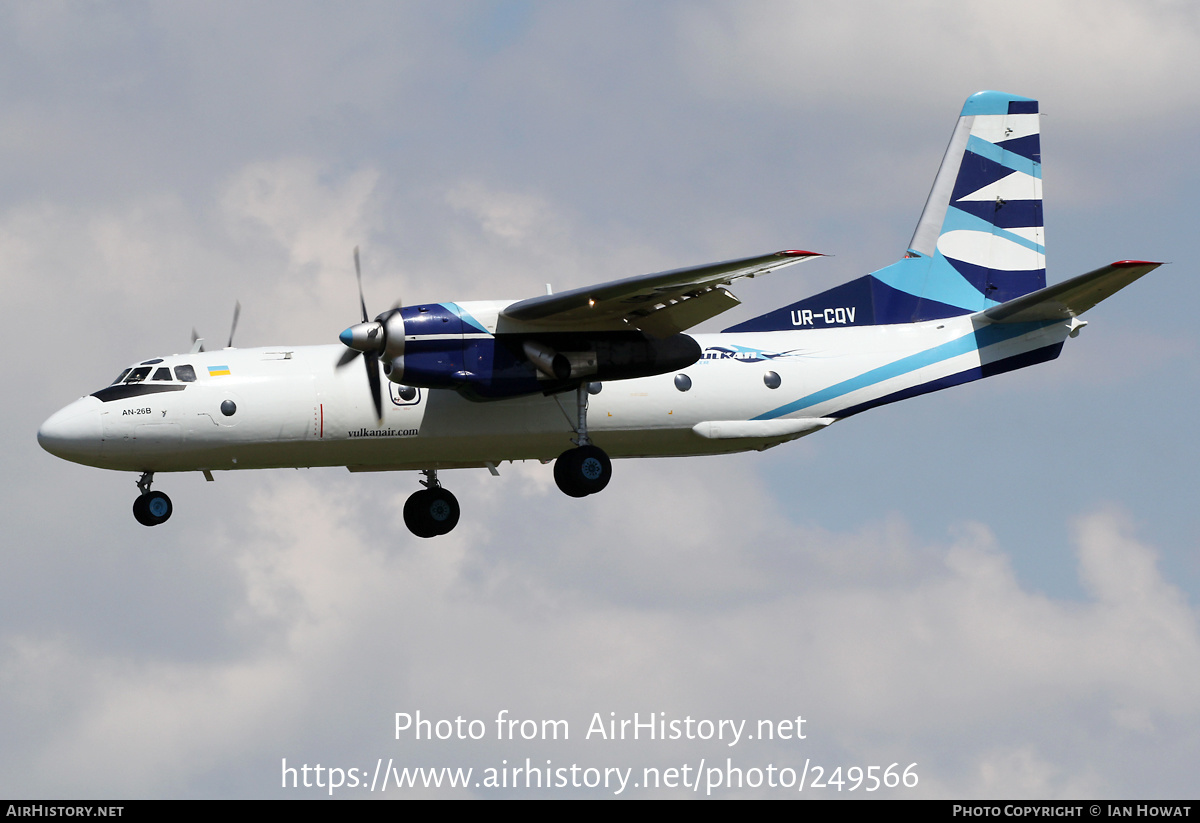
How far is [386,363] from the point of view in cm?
2630

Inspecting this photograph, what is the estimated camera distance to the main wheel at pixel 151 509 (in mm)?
27172

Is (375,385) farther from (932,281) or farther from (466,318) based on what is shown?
(932,281)

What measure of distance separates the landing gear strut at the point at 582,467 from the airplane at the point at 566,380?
0.10 feet

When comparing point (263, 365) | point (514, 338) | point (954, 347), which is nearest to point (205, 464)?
point (263, 365)

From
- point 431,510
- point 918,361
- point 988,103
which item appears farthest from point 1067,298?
point 431,510

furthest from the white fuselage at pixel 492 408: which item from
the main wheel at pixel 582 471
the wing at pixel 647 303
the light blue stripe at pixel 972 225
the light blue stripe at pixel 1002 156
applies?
the light blue stripe at pixel 1002 156

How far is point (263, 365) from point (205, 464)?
6.46 ft

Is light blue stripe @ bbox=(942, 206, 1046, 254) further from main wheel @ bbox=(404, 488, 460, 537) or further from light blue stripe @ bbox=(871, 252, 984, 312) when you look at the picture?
main wheel @ bbox=(404, 488, 460, 537)

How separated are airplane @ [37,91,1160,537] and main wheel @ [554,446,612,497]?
0.10 ft

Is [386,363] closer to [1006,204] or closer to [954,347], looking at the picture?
[954,347]

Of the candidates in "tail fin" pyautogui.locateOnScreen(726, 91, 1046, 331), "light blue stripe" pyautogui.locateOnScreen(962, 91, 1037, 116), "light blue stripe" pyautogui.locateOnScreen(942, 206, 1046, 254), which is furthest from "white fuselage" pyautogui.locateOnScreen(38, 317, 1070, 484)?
"light blue stripe" pyautogui.locateOnScreen(962, 91, 1037, 116)

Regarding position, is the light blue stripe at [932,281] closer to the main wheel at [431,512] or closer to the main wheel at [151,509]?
the main wheel at [431,512]

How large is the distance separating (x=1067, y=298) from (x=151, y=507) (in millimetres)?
16934

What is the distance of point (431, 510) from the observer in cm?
3097
